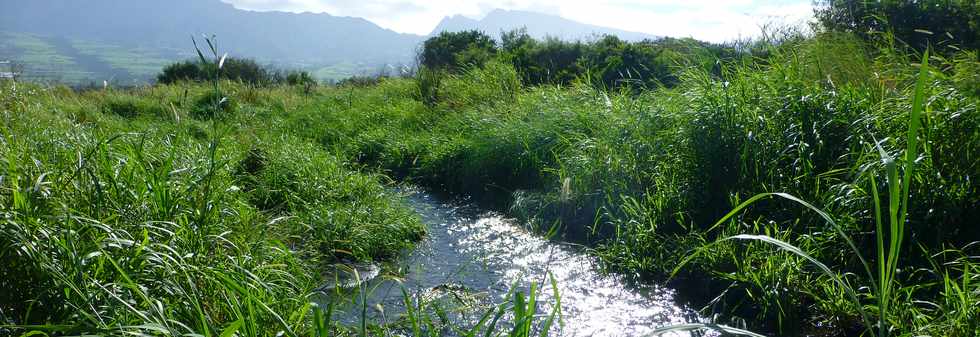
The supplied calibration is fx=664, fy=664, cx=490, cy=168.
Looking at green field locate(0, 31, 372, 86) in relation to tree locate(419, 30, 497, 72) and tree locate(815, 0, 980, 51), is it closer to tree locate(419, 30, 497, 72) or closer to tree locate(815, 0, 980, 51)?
tree locate(419, 30, 497, 72)

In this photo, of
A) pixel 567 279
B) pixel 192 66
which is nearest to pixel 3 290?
pixel 567 279

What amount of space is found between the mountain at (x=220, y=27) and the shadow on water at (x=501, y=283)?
78147mm

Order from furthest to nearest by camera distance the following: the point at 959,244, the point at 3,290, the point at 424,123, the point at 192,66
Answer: the point at 192,66, the point at 424,123, the point at 959,244, the point at 3,290

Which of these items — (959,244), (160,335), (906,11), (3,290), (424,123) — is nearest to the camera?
(160,335)

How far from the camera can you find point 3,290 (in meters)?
2.56

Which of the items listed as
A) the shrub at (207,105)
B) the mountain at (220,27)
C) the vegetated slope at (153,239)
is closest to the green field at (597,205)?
the vegetated slope at (153,239)

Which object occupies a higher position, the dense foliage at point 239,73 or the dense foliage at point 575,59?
the dense foliage at point 575,59

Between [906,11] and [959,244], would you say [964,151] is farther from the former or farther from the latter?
[906,11]

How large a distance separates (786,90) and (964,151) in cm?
143

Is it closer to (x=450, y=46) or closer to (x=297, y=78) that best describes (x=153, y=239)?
(x=450, y=46)

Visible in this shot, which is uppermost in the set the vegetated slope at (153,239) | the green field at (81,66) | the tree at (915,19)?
the tree at (915,19)

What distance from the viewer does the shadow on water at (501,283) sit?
4.03m

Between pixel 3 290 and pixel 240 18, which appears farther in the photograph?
pixel 240 18

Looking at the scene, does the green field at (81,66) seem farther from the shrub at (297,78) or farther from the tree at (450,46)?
the tree at (450,46)
